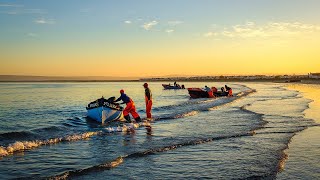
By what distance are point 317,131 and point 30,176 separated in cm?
1172

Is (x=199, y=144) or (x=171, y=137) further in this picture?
(x=171, y=137)

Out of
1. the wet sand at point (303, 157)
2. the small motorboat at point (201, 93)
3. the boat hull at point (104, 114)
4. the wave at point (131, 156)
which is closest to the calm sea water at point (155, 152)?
the wave at point (131, 156)

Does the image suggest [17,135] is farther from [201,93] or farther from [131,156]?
[201,93]

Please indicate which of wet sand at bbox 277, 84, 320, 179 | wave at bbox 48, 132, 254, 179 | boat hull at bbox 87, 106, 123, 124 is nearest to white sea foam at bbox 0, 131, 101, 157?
wave at bbox 48, 132, 254, 179

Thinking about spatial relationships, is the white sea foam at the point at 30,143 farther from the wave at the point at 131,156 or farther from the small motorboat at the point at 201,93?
the small motorboat at the point at 201,93

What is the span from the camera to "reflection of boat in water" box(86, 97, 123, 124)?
19.7m

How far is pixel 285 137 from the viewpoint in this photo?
13.7 metres

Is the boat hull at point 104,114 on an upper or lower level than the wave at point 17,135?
upper

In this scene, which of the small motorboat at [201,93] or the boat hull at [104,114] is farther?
the small motorboat at [201,93]

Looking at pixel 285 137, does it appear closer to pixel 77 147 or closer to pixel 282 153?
pixel 282 153

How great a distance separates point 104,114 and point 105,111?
0.58ft

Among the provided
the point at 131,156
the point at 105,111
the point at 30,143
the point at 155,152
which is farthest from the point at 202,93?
the point at 131,156

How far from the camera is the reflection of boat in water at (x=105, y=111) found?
776 inches

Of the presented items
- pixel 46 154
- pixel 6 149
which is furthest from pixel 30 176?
pixel 6 149
